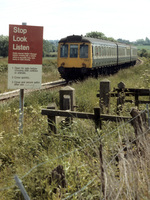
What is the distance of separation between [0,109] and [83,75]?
11459mm

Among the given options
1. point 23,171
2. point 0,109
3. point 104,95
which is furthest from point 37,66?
point 23,171

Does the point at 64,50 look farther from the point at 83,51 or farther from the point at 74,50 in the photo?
the point at 83,51

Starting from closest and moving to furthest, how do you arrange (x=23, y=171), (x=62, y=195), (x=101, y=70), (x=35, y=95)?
(x=62, y=195) → (x=23, y=171) → (x=35, y=95) → (x=101, y=70)

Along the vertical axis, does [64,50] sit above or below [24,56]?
above

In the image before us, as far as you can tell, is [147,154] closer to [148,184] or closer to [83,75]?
[148,184]

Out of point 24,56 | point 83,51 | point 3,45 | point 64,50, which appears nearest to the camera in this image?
point 24,56

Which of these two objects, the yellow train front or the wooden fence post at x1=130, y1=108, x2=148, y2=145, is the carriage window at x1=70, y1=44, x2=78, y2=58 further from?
the wooden fence post at x1=130, y1=108, x2=148, y2=145

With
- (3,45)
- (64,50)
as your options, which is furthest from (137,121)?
(3,45)

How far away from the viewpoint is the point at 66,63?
19.2 m

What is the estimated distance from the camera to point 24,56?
650 cm

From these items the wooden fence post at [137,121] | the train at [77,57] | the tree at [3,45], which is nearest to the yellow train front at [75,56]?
the train at [77,57]

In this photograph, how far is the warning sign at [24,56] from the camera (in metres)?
6.42

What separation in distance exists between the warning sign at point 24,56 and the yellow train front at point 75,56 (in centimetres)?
1214

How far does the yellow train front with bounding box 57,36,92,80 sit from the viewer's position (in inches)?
734
